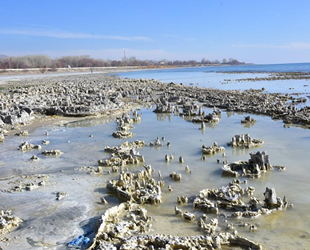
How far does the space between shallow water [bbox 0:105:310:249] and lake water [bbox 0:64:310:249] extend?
0.02 meters

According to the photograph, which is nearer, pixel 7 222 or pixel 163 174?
pixel 7 222

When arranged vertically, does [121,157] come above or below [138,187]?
above

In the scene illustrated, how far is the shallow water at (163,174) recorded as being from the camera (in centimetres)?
550

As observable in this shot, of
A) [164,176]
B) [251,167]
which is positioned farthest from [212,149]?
[164,176]

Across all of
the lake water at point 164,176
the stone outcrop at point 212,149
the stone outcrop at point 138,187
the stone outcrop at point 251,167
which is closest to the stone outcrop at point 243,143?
the lake water at point 164,176

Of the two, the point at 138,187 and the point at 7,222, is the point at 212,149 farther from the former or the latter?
the point at 7,222

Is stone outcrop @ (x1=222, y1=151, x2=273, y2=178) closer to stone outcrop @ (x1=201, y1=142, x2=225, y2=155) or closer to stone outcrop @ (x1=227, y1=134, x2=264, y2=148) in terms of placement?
stone outcrop @ (x1=201, y1=142, x2=225, y2=155)

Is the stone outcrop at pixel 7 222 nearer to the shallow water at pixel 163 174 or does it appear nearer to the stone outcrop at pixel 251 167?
the shallow water at pixel 163 174

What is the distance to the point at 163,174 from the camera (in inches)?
331

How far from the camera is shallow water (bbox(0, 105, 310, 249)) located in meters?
5.50

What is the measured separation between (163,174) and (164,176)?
153 mm

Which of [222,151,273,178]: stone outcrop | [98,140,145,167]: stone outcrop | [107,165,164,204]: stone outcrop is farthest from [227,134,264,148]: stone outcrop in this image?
[107,165,164,204]: stone outcrop

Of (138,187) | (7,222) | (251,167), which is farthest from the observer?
(251,167)

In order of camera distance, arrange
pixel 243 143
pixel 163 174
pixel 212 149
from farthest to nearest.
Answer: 1. pixel 243 143
2. pixel 212 149
3. pixel 163 174
